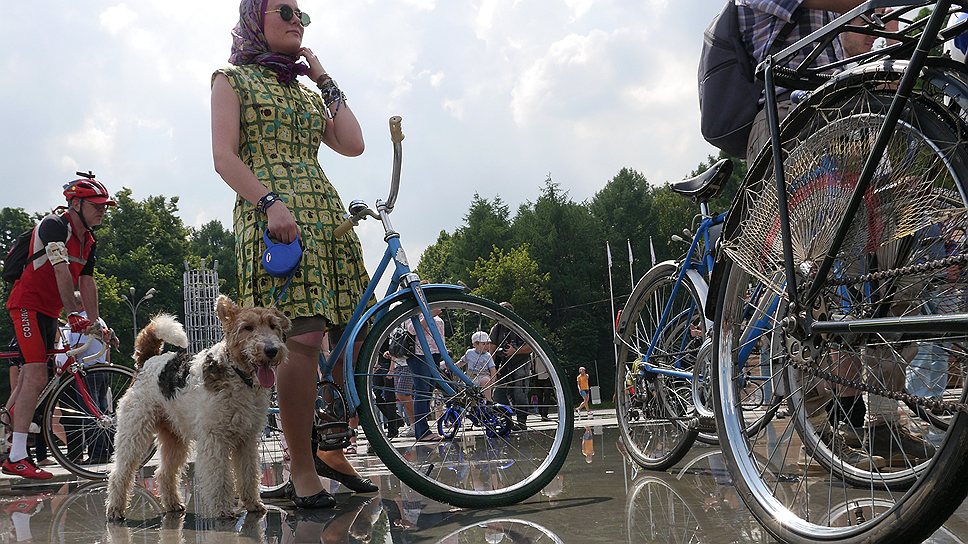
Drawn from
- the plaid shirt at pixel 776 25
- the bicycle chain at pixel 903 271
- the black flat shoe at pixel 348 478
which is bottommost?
the black flat shoe at pixel 348 478

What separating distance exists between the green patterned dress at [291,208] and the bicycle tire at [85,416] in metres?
3.16

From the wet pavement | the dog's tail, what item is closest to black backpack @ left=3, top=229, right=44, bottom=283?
the wet pavement

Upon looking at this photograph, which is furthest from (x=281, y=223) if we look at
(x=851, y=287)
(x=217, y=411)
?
(x=851, y=287)

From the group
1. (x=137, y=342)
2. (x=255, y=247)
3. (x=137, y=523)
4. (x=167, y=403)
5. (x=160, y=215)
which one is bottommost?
(x=137, y=523)

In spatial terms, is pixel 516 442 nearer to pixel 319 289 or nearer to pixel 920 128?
pixel 319 289

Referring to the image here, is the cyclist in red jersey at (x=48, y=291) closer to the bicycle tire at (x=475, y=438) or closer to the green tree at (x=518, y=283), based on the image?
the bicycle tire at (x=475, y=438)

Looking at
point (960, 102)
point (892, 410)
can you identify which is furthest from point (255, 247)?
point (960, 102)

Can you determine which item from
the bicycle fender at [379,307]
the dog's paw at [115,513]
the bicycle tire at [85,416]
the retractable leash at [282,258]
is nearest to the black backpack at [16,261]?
the bicycle tire at [85,416]

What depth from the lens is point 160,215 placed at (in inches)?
2461

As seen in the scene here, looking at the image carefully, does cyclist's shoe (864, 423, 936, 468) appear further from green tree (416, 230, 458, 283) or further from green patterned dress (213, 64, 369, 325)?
green tree (416, 230, 458, 283)

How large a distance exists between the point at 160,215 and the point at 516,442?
62.7m

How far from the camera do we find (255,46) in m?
4.68

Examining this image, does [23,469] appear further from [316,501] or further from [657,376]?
[657,376]

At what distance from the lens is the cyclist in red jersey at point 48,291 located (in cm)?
695
